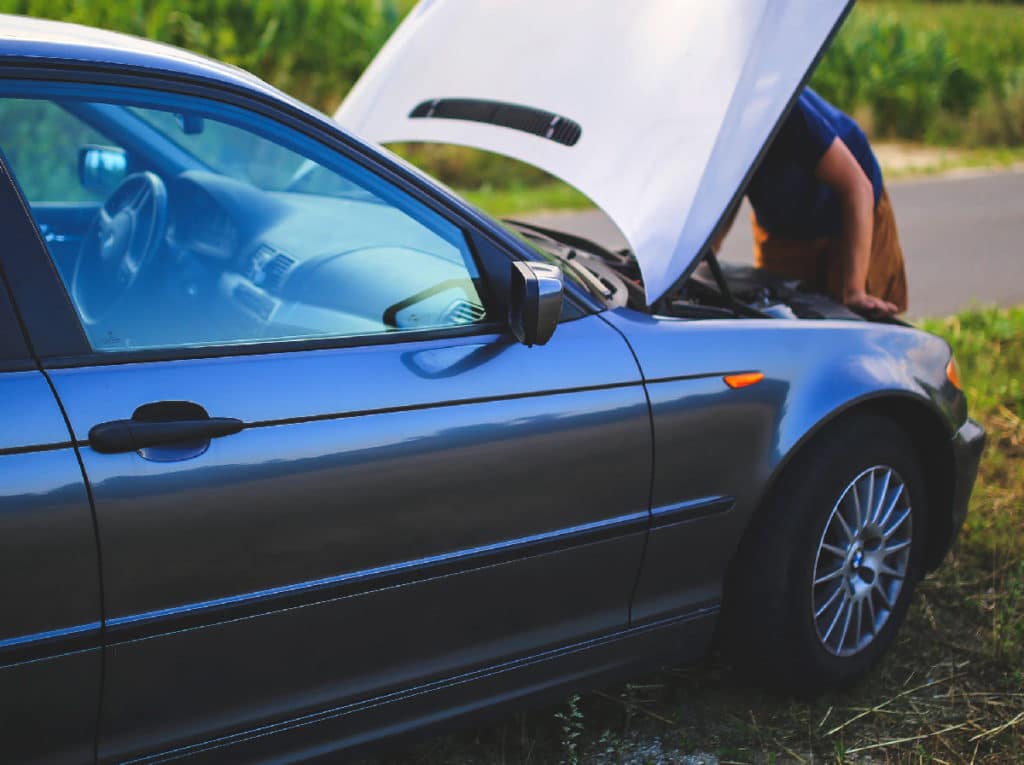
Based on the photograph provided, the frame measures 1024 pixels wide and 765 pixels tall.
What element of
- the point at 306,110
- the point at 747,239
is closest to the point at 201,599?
the point at 306,110

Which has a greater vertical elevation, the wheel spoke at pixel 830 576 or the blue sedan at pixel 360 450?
the blue sedan at pixel 360 450

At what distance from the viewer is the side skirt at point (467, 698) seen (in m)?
2.19

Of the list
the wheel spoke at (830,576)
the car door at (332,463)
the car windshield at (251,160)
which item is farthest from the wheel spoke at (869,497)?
the car windshield at (251,160)

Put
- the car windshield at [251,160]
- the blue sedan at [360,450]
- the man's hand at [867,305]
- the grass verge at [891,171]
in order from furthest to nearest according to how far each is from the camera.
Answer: the grass verge at [891,171]
the man's hand at [867,305]
the car windshield at [251,160]
the blue sedan at [360,450]

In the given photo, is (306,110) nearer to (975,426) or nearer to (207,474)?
(207,474)

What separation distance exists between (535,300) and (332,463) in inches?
19.7

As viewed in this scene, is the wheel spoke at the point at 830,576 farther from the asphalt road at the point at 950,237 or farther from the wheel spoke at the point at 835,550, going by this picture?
the asphalt road at the point at 950,237

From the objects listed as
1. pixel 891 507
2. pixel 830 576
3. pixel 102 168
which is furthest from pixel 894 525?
pixel 102 168

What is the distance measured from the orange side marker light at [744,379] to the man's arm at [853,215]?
1.15 meters

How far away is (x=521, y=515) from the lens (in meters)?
2.36

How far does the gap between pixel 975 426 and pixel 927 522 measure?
307mm

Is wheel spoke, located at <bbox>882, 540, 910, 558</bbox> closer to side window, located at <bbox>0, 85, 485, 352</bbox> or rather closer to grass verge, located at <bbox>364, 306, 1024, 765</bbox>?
grass verge, located at <bbox>364, 306, 1024, 765</bbox>

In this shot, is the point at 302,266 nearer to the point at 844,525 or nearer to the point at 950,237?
the point at 844,525

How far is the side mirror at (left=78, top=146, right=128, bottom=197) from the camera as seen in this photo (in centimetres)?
311
